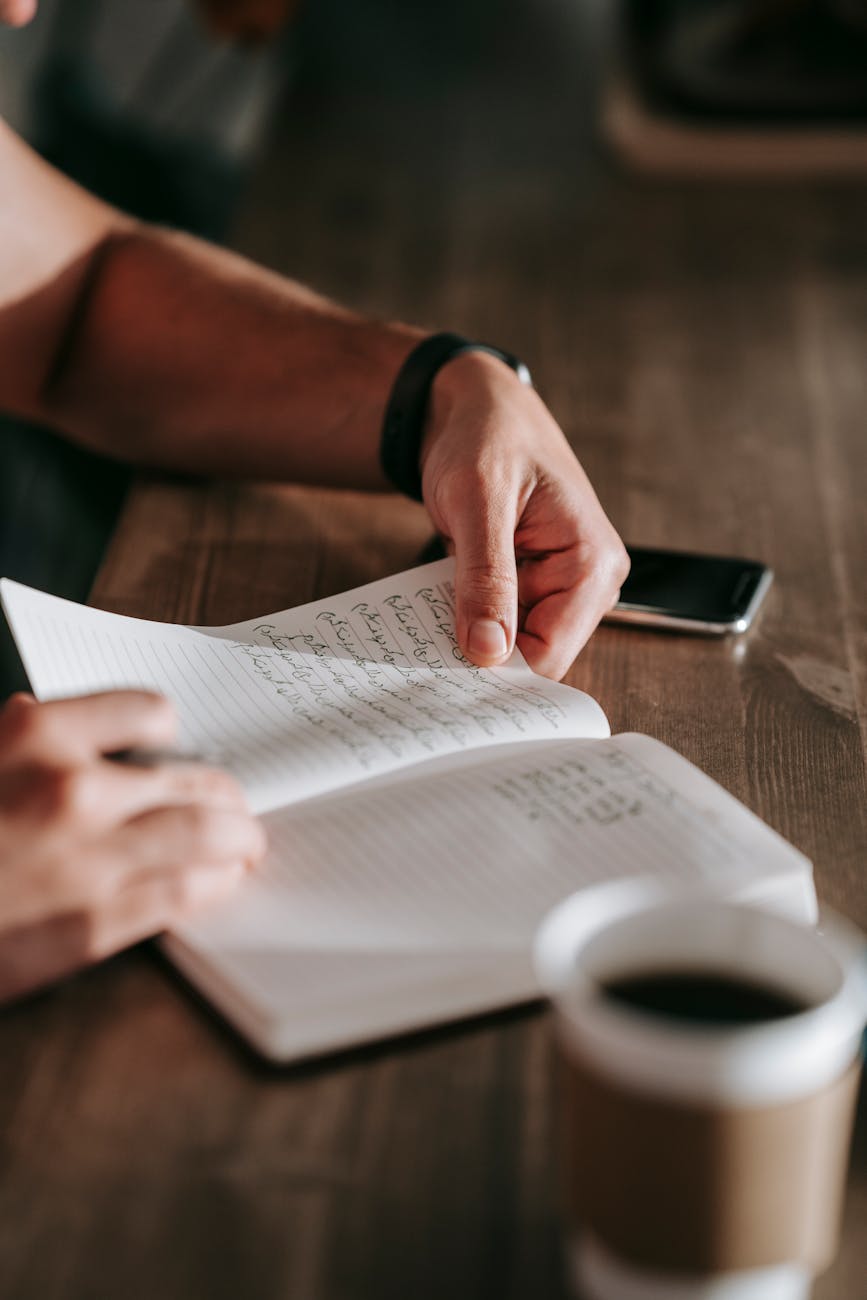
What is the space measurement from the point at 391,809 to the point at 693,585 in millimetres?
357

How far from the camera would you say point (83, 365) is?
1104 mm

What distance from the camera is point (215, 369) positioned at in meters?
1.07

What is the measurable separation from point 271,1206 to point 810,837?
1.09ft

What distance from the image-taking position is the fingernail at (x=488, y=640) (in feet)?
2.52

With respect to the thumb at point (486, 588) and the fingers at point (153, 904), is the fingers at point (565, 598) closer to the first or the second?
the thumb at point (486, 588)

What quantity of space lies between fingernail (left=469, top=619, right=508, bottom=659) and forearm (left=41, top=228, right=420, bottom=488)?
278mm

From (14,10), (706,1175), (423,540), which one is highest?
(14,10)

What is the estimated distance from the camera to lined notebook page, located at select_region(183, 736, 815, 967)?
562 mm

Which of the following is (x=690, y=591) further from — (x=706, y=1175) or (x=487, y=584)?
(x=706, y=1175)

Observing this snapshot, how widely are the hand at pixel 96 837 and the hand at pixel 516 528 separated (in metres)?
0.24

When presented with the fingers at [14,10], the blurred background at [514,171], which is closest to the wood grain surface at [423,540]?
the blurred background at [514,171]

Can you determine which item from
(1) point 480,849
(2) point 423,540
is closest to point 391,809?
(1) point 480,849

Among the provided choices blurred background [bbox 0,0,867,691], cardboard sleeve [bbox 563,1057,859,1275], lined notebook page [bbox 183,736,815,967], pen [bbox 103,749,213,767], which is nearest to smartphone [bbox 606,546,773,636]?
blurred background [bbox 0,0,867,691]

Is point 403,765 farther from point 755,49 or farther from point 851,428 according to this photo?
point 755,49
